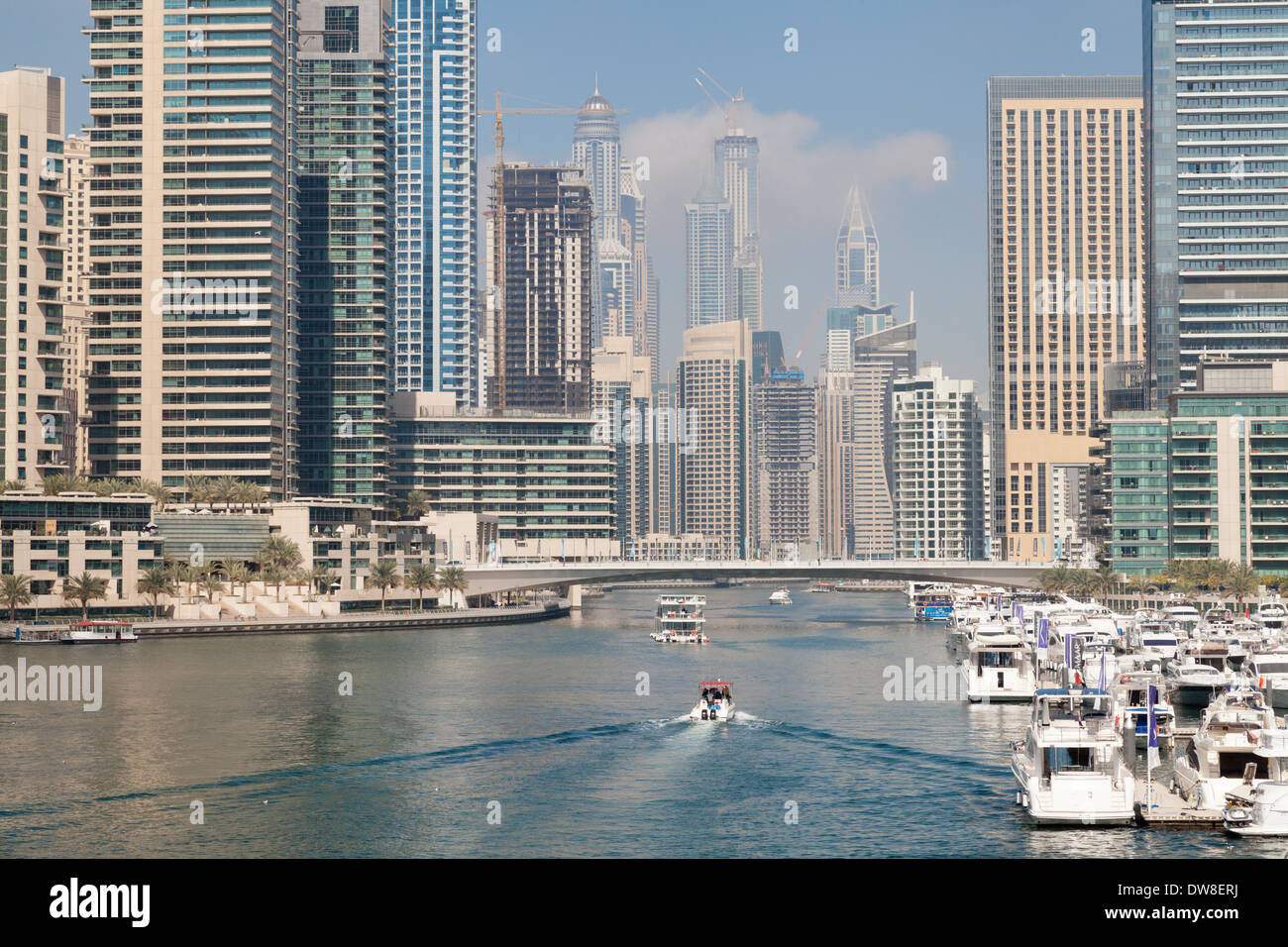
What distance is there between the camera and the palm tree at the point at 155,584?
165m

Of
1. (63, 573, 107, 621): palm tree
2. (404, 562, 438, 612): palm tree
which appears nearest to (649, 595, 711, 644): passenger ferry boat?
(404, 562, 438, 612): palm tree

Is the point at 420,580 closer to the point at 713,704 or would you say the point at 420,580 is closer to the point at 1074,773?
the point at 713,704

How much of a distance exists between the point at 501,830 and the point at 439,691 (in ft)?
161

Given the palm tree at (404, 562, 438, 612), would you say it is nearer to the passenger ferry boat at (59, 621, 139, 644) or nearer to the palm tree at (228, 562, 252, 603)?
the palm tree at (228, 562, 252, 603)

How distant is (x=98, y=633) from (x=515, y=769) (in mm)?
89867

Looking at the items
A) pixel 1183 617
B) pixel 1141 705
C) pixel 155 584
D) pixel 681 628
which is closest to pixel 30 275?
pixel 155 584

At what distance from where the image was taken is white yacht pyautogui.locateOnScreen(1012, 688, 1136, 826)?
54312 millimetres

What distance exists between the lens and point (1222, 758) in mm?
57188

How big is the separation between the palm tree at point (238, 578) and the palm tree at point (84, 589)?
54.2 ft

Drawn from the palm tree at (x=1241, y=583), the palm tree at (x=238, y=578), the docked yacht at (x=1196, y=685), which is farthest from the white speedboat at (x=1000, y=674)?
the palm tree at (x=238, y=578)

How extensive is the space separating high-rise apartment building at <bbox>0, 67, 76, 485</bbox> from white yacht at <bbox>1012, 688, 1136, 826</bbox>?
513ft

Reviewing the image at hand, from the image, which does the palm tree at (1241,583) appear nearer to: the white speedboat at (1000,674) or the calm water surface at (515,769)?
the calm water surface at (515,769)
